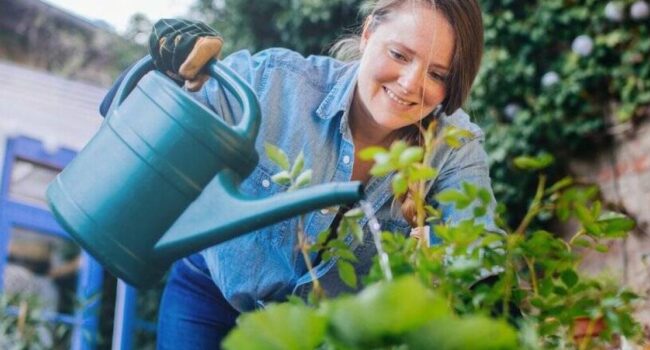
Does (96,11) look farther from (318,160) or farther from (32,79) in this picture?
(318,160)

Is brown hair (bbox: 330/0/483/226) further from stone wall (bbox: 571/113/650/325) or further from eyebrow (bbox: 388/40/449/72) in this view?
stone wall (bbox: 571/113/650/325)

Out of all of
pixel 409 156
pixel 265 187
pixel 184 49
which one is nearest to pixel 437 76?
pixel 265 187

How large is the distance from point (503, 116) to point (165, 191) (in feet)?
10.7

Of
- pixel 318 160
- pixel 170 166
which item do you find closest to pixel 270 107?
pixel 318 160

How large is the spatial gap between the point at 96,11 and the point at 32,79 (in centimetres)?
100

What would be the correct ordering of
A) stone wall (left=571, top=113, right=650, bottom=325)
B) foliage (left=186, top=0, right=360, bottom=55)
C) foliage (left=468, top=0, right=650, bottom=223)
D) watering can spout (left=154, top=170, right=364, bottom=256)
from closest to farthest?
watering can spout (left=154, top=170, right=364, bottom=256) → stone wall (left=571, top=113, right=650, bottom=325) → foliage (left=468, top=0, right=650, bottom=223) → foliage (left=186, top=0, right=360, bottom=55)

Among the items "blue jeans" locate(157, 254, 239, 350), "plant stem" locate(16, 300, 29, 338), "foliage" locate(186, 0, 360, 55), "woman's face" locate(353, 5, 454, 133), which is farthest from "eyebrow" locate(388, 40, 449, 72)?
"foliage" locate(186, 0, 360, 55)

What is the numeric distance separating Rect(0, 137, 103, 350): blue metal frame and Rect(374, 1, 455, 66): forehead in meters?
2.18

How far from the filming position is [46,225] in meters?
3.78

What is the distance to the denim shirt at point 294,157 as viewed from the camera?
1.39 m

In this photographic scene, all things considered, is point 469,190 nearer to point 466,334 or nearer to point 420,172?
point 420,172

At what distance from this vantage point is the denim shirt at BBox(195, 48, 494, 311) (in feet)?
4.55

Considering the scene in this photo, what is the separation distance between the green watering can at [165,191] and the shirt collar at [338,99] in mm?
503

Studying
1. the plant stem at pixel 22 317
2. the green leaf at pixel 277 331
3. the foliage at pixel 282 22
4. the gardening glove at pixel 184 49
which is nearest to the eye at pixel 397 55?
the gardening glove at pixel 184 49
